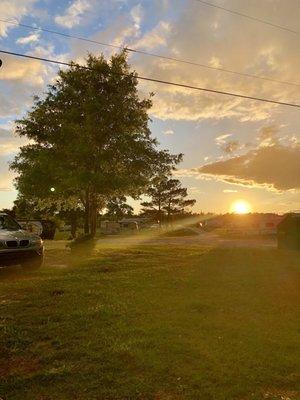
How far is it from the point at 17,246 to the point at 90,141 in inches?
407

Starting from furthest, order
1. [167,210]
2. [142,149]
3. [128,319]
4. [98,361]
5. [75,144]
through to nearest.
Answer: [167,210] → [142,149] → [75,144] → [128,319] → [98,361]

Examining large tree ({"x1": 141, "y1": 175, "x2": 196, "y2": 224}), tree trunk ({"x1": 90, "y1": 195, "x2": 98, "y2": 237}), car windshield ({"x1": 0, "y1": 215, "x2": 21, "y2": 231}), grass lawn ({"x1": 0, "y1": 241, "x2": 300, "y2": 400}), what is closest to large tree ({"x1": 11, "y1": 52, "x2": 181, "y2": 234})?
tree trunk ({"x1": 90, "y1": 195, "x2": 98, "y2": 237})

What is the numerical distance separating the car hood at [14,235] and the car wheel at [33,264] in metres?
0.68

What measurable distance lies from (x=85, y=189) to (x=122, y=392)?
63.4ft

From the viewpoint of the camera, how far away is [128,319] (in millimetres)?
7875

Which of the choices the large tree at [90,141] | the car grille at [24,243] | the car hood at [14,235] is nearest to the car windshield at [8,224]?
the car hood at [14,235]

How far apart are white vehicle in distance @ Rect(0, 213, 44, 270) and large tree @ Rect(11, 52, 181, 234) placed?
8.15 meters

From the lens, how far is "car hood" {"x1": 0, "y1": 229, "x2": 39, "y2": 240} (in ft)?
43.6

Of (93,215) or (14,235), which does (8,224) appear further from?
(93,215)

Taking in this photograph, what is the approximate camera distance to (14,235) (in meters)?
13.6

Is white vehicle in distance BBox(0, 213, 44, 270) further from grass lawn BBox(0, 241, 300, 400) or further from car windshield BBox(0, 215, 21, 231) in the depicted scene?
grass lawn BBox(0, 241, 300, 400)

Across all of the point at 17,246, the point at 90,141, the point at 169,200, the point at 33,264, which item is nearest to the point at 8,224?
the point at 17,246

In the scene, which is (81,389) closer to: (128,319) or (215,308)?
(128,319)

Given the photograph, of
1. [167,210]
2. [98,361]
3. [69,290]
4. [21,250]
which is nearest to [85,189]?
[21,250]
